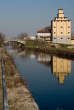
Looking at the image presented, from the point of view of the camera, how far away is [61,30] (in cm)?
5297

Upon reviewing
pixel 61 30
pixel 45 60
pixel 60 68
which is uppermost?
pixel 61 30

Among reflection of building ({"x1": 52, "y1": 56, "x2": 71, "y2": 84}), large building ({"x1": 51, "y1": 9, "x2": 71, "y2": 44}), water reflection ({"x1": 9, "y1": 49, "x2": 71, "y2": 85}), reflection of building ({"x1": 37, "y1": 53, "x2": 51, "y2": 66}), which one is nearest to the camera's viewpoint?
reflection of building ({"x1": 52, "y1": 56, "x2": 71, "y2": 84})

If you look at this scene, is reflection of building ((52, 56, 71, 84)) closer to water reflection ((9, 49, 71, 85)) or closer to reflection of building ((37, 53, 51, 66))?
water reflection ((9, 49, 71, 85))

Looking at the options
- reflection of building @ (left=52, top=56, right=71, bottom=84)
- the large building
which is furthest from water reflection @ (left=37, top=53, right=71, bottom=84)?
the large building

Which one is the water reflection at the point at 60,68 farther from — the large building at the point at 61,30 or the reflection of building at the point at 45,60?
the large building at the point at 61,30

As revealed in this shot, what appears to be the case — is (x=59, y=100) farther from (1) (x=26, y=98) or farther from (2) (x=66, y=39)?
(2) (x=66, y=39)

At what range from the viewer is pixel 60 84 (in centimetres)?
1251

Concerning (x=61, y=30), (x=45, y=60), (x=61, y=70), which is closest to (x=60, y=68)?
(x=61, y=70)

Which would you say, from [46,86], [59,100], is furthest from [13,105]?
[46,86]

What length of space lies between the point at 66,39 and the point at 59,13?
6.86 metres

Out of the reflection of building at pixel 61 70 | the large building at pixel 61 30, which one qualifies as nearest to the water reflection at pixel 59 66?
the reflection of building at pixel 61 70

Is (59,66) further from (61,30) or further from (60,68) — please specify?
Answer: (61,30)

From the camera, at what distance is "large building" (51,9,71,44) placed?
52.9 metres

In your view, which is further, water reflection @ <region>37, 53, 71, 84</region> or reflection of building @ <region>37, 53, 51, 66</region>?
reflection of building @ <region>37, 53, 51, 66</region>
